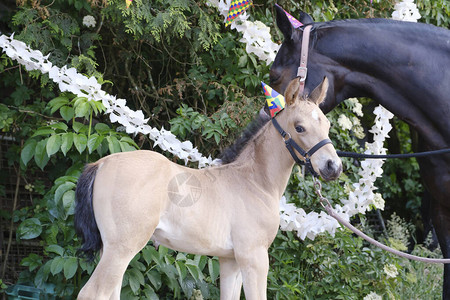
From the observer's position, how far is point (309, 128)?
2.29 metres

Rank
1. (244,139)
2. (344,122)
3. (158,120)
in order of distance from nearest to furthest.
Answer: (244,139) → (344,122) → (158,120)

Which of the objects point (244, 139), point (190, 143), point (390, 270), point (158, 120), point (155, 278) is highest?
point (244, 139)

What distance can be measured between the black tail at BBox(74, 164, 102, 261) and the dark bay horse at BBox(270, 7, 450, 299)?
1179 mm

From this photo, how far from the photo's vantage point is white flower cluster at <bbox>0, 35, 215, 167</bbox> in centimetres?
338

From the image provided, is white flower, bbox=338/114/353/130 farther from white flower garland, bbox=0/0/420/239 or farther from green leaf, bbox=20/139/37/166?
green leaf, bbox=20/139/37/166

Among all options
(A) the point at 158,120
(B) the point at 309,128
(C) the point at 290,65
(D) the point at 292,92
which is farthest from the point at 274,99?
(A) the point at 158,120

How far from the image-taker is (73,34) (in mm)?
3986

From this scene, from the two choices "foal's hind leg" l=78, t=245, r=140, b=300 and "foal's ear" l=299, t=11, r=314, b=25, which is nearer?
"foal's hind leg" l=78, t=245, r=140, b=300

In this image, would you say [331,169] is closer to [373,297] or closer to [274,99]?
[274,99]

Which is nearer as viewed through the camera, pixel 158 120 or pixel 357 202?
pixel 357 202

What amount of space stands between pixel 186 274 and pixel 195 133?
1067 mm

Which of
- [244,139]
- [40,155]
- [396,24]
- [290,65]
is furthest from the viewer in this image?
[40,155]

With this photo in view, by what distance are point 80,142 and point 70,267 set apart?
0.72 meters

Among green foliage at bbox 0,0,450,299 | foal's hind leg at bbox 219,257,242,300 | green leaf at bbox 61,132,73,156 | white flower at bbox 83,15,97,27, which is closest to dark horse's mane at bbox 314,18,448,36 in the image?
green foliage at bbox 0,0,450,299
